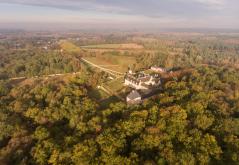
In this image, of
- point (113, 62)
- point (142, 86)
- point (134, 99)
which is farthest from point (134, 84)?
point (113, 62)

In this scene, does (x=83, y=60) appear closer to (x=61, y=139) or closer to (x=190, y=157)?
(x=61, y=139)

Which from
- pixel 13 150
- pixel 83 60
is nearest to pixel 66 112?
pixel 13 150

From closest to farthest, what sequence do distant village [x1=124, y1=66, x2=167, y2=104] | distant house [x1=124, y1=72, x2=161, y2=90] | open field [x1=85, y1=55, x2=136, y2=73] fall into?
distant village [x1=124, y1=66, x2=167, y2=104], distant house [x1=124, y1=72, x2=161, y2=90], open field [x1=85, y1=55, x2=136, y2=73]

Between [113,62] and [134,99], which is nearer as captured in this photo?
[134,99]

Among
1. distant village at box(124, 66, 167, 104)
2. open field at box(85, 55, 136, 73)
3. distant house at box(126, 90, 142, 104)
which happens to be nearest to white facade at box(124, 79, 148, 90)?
distant village at box(124, 66, 167, 104)

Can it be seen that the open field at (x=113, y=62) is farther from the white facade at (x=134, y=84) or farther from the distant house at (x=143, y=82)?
the distant house at (x=143, y=82)

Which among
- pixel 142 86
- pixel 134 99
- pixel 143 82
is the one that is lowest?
pixel 134 99

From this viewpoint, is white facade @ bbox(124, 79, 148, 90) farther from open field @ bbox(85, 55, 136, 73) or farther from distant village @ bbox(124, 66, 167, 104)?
open field @ bbox(85, 55, 136, 73)

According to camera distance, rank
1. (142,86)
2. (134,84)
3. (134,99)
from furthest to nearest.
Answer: (134,84) < (142,86) < (134,99)

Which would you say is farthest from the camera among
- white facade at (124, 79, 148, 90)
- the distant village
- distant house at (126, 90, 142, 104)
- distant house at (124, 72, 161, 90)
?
distant house at (124, 72, 161, 90)

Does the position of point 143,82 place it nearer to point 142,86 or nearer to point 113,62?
point 142,86

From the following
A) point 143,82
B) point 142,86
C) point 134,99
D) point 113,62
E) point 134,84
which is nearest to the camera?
point 134,99

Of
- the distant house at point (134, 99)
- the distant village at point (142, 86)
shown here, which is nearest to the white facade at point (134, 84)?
the distant village at point (142, 86)
